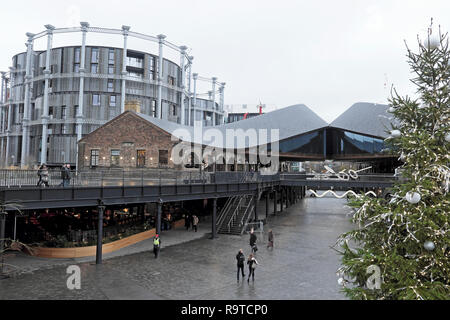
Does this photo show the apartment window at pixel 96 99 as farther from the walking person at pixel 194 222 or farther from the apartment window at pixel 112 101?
the walking person at pixel 194 222

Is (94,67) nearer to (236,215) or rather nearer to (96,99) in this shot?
(96,99)

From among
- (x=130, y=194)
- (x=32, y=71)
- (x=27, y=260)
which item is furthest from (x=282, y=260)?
(x=32, y=71)

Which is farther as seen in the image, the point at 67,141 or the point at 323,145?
the point at 67,141

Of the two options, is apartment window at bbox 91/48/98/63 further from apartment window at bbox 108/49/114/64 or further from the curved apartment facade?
apartment window at bbox 108/49/114/64

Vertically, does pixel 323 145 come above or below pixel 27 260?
above

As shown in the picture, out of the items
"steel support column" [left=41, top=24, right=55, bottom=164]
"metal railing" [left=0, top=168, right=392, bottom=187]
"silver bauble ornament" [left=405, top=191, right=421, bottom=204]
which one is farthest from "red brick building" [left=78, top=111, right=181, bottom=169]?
"silver bauble ornament" [left=405, top=191, right=421, bottom=204]

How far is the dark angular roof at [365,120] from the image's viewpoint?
43.8 metres

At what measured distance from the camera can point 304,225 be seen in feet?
99.9

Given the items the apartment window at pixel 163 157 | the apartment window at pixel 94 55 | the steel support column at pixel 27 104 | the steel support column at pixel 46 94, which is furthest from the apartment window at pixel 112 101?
the apartment window at pixel 163 157

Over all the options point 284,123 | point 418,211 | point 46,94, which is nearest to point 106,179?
point 418,211

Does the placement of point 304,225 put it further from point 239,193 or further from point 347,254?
point 347,254

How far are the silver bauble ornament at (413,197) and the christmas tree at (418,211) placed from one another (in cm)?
2
